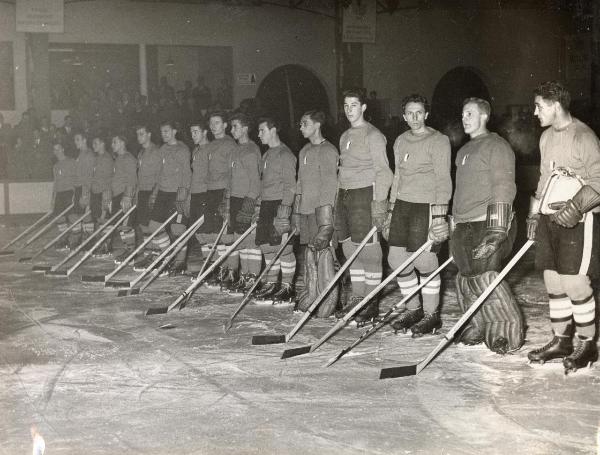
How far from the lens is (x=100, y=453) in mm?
3834

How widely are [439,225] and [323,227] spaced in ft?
4.26

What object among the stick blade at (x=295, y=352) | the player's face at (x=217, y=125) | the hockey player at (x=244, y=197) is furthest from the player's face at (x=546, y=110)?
the player's face at (x=217, y=125)

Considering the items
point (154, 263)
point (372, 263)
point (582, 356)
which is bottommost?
point (582, 356)

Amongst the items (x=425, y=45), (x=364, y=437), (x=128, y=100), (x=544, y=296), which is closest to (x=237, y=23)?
(x=128, y=100)

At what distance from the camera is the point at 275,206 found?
304 inches

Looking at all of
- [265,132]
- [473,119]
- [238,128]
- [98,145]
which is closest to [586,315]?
[473,119]

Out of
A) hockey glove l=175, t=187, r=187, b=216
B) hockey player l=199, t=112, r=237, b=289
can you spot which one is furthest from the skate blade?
hockey glove l=175, t=187, r=187, b=216

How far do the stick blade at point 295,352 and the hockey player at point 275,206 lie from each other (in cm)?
190

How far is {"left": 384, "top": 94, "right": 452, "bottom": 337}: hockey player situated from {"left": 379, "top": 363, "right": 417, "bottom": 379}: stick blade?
109 centimetres

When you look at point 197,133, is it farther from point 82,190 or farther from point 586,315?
point 586,315

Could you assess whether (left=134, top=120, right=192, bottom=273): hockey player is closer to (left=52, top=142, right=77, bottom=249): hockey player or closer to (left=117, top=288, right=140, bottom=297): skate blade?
(left=117, top=288, right=140, bottom=297): skate blade

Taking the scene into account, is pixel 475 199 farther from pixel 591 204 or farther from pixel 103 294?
pixel 103 294

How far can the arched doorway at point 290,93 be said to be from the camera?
1988cm

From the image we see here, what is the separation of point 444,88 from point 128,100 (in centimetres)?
851
